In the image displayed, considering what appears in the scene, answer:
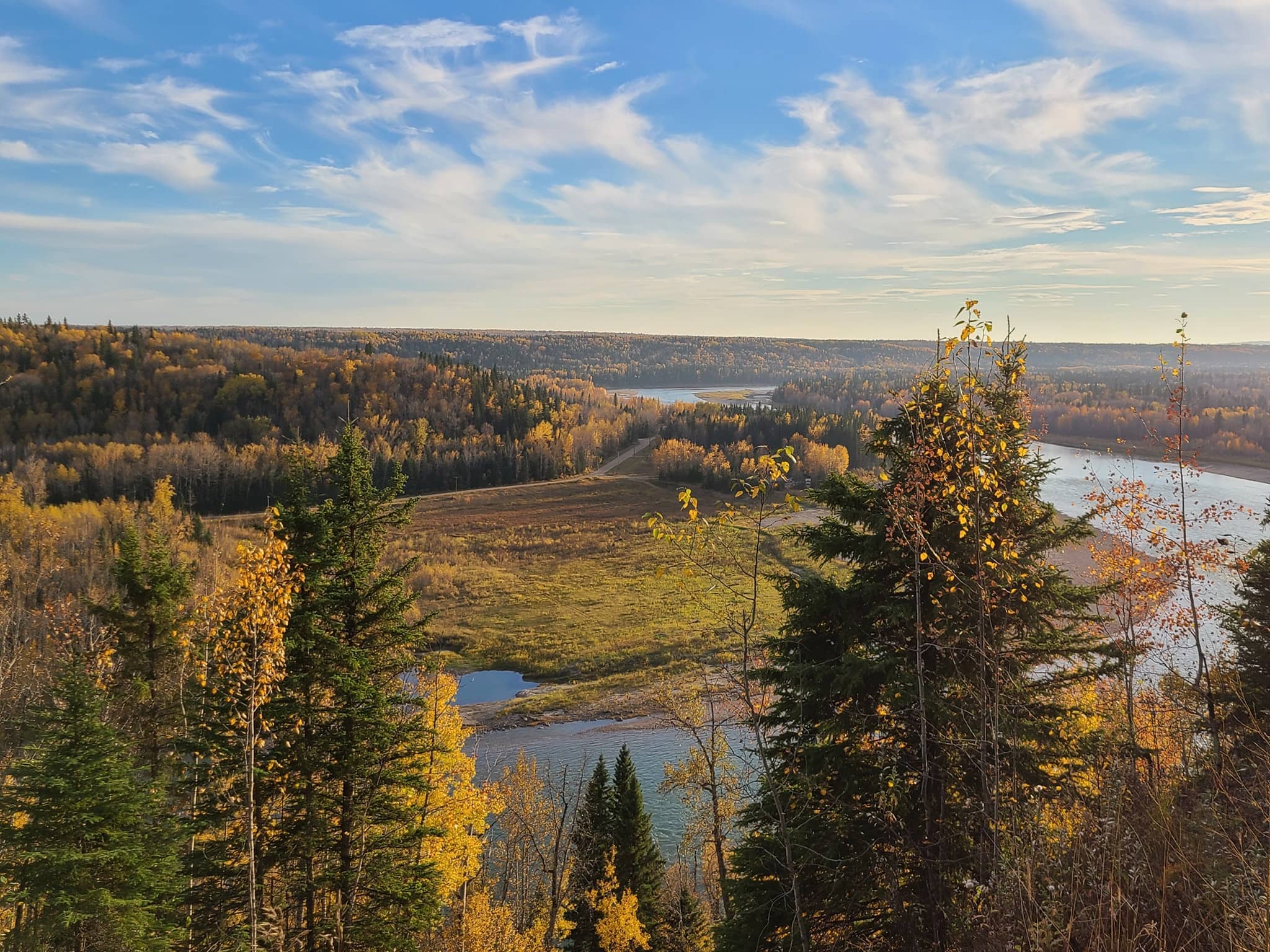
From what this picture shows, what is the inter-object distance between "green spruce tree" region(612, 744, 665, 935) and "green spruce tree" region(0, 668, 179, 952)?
1050 cm

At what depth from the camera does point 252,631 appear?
8422 mm

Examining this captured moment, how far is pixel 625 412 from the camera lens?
151750 mm

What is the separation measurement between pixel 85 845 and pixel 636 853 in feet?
40.5

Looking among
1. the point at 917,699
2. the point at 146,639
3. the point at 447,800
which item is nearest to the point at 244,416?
the point at 146,639

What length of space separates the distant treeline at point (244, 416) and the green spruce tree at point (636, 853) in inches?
3692

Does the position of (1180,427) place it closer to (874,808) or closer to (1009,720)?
(1009,720)

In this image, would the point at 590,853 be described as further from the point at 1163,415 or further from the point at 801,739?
the point at 1163,415

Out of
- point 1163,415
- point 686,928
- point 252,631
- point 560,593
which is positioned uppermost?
point 1163,415

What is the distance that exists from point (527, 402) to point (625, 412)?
2151 centimetres

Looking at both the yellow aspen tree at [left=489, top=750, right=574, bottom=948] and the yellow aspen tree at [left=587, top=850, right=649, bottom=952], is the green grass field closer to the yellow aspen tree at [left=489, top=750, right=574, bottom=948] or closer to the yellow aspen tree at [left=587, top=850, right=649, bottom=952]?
the yellow aspen tree at [left=489, top=750, right=574, bottom=948]

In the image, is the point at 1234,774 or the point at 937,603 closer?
the point at 1234,774

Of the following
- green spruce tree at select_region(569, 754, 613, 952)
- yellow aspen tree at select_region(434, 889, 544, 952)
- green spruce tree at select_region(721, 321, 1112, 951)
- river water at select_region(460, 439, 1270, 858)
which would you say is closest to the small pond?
river water at select_region(460, 439, 1270, 858)

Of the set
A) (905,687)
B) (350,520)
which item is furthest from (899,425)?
(350,520)

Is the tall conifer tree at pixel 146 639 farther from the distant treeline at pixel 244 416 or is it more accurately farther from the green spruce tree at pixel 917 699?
the distant treeline at pixel 244 416
